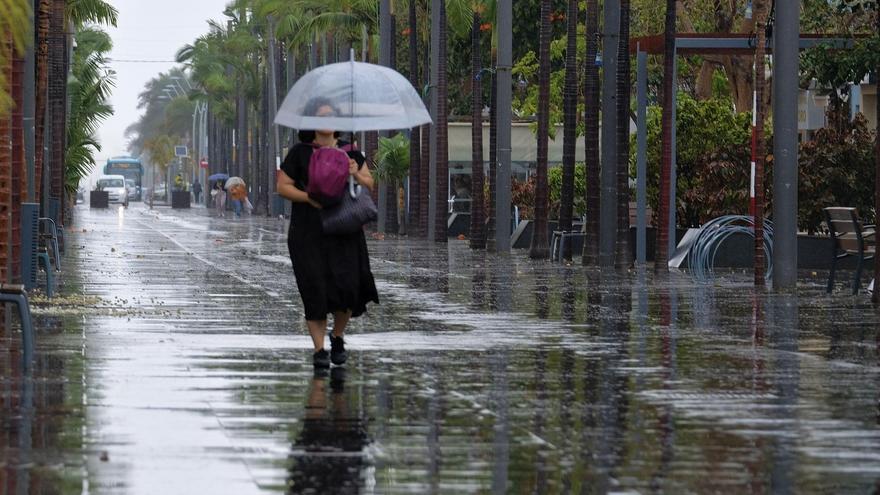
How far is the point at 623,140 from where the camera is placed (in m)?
33.1

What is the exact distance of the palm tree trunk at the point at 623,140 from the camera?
3238 centimetres

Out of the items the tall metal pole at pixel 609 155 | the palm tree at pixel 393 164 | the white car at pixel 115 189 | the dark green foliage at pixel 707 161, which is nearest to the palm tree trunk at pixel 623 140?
the tall metal pole at pixel 609 155

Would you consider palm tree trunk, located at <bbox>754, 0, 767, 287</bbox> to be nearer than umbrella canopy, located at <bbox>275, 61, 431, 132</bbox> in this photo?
No

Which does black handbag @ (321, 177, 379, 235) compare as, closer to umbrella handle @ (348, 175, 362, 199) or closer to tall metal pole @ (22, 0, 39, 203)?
umbrella handle @ (348, 175, 362, 199)

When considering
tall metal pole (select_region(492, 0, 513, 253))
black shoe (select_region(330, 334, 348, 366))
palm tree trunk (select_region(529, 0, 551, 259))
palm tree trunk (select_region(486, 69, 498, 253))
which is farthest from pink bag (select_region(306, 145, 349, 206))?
palm tree trunk (select_region(486, 69, 498, 253))

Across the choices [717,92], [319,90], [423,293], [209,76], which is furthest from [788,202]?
[209,76]

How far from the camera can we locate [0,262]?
19281 mm

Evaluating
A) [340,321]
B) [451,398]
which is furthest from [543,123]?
[451,398]

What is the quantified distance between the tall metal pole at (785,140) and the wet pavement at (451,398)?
1914 millimetres

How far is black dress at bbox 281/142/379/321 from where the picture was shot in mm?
13695

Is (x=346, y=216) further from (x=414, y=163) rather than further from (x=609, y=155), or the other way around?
(x=414, y=163)

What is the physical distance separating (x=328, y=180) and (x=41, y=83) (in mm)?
16922

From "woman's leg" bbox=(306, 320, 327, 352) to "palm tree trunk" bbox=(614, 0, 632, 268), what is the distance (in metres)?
18.7

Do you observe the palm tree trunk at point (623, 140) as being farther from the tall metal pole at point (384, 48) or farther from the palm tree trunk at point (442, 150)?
the tall metal pole at point (384, 48)
